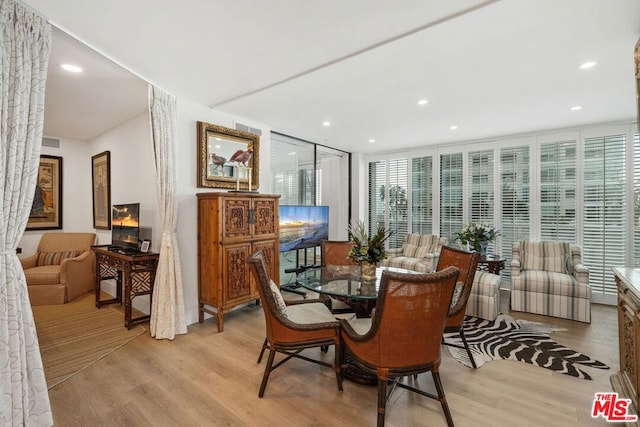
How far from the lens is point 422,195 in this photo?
6.08 m

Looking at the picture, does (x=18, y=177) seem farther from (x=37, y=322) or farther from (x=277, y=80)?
(x=37, y=322)

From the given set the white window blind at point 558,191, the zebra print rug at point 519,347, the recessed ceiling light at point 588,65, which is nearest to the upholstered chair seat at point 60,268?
the zebra print rug at point 519,347

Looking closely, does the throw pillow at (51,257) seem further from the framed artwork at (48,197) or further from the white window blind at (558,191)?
the white window blind at (558,191)

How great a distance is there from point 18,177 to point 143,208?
210 cm

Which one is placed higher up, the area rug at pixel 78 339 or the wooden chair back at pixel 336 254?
the wooden chair back at pixel 336 254

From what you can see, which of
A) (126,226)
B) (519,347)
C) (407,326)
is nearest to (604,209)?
(519,347)

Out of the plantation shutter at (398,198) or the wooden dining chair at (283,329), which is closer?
the wooden dining chair at (283,329)

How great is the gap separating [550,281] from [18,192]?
5.46 metres

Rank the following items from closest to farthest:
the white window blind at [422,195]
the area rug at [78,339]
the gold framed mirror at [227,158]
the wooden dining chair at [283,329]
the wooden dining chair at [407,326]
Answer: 1. the wooden dining chair at [407,326]
2. the wooden dining chair at [283,329]
3. the area rug at [78,339]
4. the gold framed mirror at [227,158]
5. the white window blind at [422,195]

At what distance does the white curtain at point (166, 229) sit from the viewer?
3121 mm

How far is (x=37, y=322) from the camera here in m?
3.48

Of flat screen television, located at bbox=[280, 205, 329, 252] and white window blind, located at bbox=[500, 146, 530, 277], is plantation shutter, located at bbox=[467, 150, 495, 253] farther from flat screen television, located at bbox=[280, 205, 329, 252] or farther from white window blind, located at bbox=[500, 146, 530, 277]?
flat screen television, located at bbox=[280, 205, 329, 252]

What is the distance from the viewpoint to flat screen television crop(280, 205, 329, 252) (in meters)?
4.70

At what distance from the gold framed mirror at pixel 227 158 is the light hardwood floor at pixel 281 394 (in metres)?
2.09
